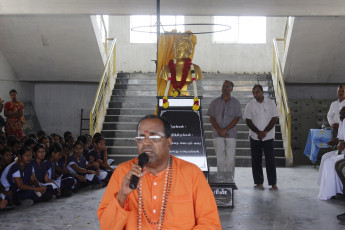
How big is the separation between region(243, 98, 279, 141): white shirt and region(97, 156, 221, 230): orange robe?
5.10 m

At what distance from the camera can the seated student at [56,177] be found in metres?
6.88

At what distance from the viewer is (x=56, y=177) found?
726cm

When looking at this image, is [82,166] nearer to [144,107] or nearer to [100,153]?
[100,153]

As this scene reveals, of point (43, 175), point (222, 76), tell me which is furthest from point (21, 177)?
point (222, 76)

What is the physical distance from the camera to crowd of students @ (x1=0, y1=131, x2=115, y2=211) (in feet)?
20.5

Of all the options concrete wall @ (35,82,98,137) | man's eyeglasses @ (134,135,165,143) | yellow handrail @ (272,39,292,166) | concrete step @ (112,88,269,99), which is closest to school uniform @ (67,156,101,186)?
yellow handrail @ (272,39,292,166)

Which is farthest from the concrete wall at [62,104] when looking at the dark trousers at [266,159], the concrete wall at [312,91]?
the dark trousers at [266,159]

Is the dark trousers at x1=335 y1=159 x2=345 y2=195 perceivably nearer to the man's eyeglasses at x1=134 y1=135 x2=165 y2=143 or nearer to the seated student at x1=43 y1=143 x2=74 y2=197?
the seated student at x1=43 y1=143 x2=74 y2=197

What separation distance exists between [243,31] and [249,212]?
33.3 ft

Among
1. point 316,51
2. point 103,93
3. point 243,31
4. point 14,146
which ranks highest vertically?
point 243,31

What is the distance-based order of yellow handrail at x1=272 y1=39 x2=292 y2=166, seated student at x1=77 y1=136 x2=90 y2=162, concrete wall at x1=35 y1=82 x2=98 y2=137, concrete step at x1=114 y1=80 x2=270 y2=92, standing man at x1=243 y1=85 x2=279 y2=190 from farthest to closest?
concrete wall at x1=35 y1=82 x2=98 y2=137 < concrete step at x1=114 y1=80 x2=270 y2=92 < yellow handrail at x1=272 y1=39 x2=292 y2=166 < seated student at x1=77 y1=136 x2=90 y2=162 < standing man at x1=243 y1=85 x2=279 y2=190

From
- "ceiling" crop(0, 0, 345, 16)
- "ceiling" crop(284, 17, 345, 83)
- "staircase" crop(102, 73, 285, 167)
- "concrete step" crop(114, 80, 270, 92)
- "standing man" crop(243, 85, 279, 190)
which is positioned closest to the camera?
"standing man" crop(243, 85, 279, 190)

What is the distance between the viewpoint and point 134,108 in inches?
511

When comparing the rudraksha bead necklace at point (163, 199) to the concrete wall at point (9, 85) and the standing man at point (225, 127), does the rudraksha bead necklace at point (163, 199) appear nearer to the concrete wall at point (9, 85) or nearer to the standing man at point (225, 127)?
the standing man at point (225, 127)
